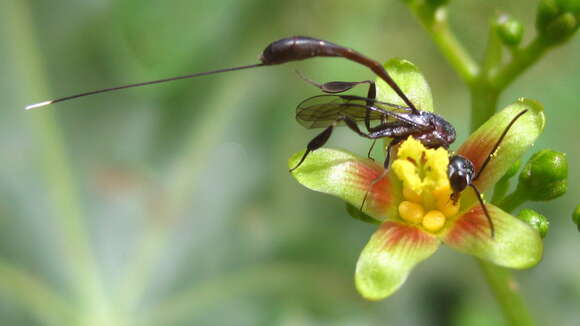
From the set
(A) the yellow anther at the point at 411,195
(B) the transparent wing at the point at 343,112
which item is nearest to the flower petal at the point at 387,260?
(A) the yellow anther at the point at 411,195

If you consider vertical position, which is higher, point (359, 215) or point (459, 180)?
point (459, 180)

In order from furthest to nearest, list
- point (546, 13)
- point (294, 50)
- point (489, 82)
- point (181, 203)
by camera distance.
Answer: point (181, 203)
point (489, 82)
point (546, 13)
point (294, 50)

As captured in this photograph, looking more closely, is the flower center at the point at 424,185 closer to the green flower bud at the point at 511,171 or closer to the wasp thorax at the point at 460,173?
the wasp thorax at the point at 460,173

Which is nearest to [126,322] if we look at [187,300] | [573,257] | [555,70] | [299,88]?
[187,300]

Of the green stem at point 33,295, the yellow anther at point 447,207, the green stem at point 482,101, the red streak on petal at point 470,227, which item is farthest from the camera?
the green stem at point 33,295

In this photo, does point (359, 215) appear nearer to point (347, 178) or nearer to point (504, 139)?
point (347, 178)

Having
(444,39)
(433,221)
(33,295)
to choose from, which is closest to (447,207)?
(433,221)

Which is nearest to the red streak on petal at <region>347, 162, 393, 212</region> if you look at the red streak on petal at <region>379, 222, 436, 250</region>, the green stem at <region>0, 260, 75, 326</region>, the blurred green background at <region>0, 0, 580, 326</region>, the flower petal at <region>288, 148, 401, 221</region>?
the flower petal at <region>288, 148, 401, 221</region>

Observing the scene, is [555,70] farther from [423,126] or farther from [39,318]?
[39,318]
